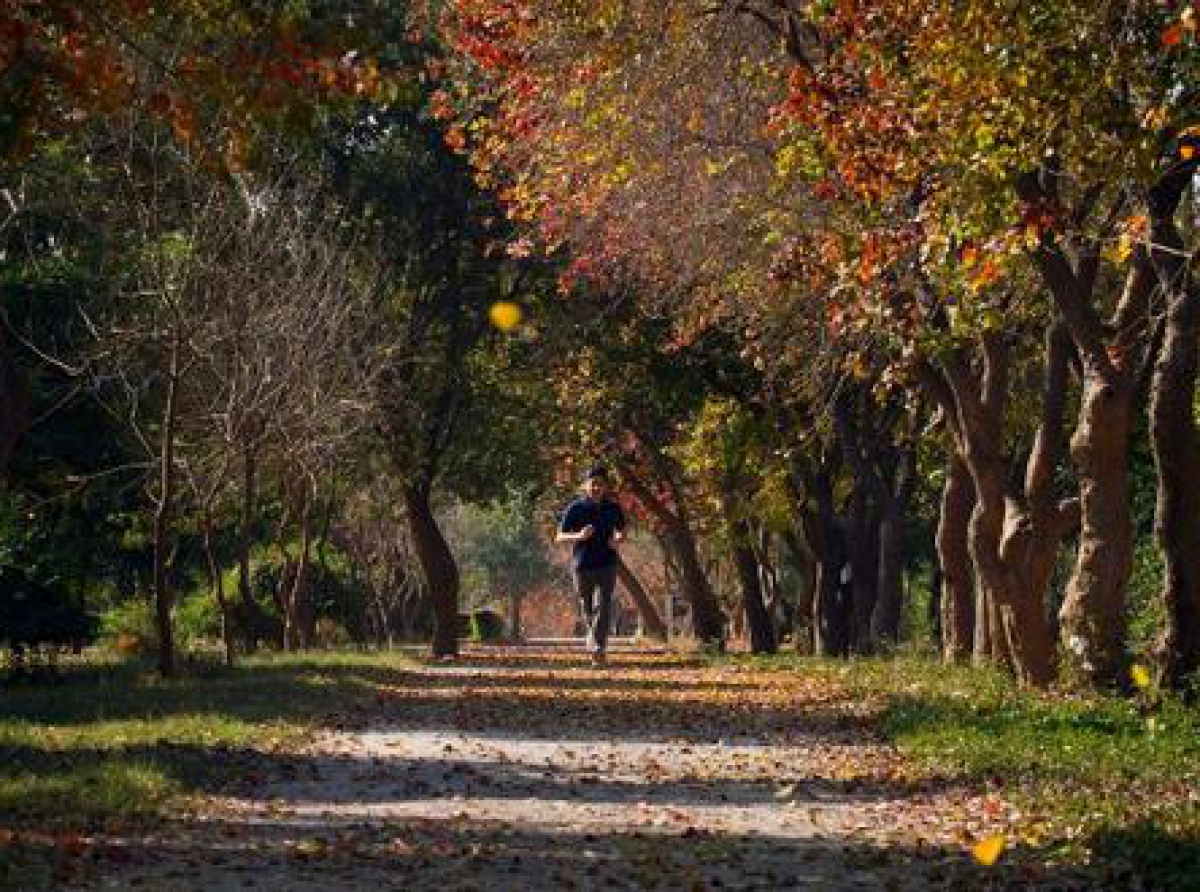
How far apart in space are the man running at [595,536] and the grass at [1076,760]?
9.89 feet

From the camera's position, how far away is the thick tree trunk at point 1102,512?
19.7 m

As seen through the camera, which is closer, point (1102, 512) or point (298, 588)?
point (1102, 512)

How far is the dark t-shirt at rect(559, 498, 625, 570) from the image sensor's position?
2447 cm

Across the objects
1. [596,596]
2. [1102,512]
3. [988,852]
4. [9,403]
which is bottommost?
[988,852]

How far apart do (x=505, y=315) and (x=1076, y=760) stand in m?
22.2

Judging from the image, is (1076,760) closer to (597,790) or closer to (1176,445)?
(597,790)

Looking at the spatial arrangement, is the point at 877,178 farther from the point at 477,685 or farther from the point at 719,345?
the point at 719,345

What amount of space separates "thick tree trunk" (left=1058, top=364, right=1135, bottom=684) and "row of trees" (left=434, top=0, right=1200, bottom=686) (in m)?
0.02

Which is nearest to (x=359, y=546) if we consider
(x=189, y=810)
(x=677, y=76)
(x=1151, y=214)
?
(x=677, y=76)

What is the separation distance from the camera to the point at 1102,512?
65.5 ft

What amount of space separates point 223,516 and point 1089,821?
95.5ft

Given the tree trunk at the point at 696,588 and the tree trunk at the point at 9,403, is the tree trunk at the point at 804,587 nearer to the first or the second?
the tree trunk at the point at 696,588

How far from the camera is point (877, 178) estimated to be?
17203 mm

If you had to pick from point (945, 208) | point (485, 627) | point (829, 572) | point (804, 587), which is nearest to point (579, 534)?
point (945, 208)
